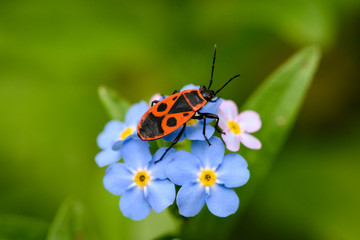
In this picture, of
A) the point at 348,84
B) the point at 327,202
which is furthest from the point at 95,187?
the point at 348,84

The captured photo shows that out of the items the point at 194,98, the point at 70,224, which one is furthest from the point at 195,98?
the point at 70,224

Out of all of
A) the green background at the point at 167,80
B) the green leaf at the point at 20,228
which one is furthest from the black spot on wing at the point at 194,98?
the green background at the point at 167,80

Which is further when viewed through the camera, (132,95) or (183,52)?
(132,95)

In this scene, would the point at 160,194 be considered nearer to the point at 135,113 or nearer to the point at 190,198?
the point at 190,198

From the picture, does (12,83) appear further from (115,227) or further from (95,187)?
(115,227)

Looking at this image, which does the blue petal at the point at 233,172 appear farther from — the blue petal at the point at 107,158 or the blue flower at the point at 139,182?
the blue petal at the point at 107,158

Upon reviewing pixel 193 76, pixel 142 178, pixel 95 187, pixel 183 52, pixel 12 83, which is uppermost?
pixel 12 83
